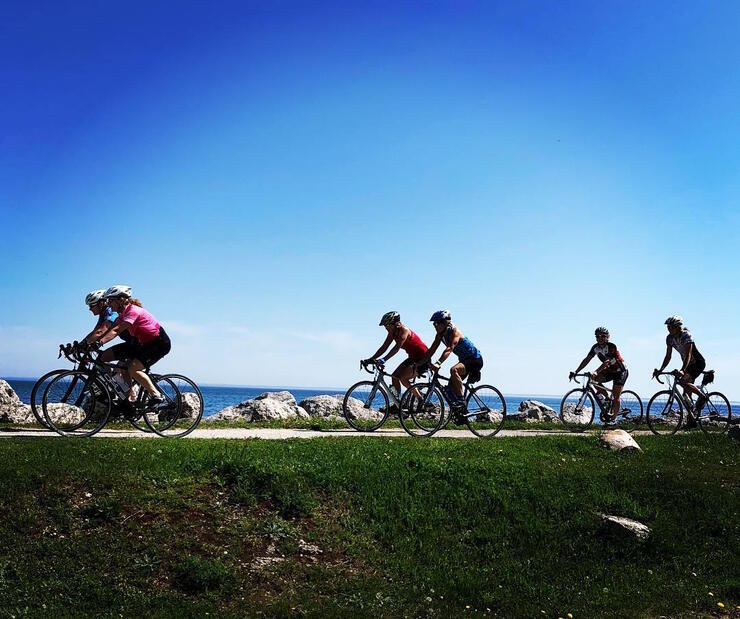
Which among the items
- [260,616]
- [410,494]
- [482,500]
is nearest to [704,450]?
[482,500]

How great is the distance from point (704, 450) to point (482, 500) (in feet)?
26.0

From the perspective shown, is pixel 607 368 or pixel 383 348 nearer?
pixel 383 348

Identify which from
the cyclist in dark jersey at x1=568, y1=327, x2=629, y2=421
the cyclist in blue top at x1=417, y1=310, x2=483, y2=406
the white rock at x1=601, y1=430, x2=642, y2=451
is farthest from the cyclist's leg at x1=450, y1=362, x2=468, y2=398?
the cyclist in dark jersey at x1=568, y1=327, x2=629, y2=421

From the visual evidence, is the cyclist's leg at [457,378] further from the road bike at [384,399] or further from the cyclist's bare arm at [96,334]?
the cyclist's bare arm at [96,334]

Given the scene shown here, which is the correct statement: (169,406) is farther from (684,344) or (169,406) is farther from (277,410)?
(684,344)

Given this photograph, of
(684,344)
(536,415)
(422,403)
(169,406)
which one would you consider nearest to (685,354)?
(684,344)

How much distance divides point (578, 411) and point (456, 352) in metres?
6.03

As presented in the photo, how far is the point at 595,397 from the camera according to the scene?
19.2 metres

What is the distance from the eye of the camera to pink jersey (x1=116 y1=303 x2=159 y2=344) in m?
12.7

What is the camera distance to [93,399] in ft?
42.2

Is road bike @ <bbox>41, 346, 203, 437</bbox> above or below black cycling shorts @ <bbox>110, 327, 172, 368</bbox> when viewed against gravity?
below

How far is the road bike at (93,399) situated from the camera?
1262 centimetres

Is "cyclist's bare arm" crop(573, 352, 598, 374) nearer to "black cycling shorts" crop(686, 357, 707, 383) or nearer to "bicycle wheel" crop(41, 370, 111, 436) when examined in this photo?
"black cycling shorts" crop(686, 357, 707, 383)

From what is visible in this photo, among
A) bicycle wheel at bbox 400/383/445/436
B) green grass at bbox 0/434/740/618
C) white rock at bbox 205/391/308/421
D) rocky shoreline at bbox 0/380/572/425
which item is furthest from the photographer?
white rock at bbox 205/391/308/421
